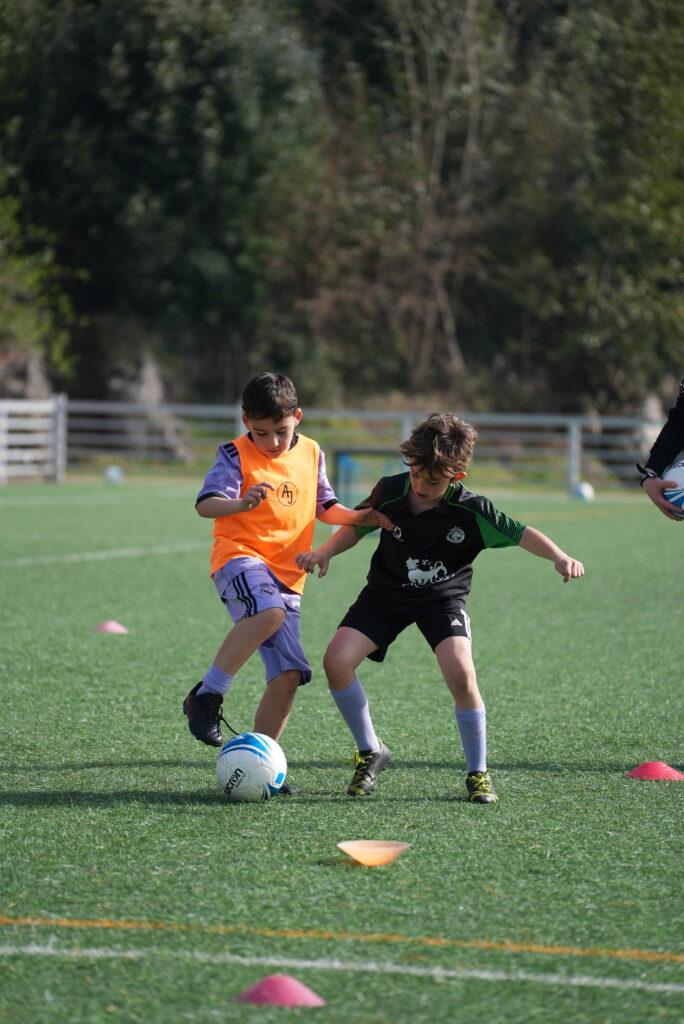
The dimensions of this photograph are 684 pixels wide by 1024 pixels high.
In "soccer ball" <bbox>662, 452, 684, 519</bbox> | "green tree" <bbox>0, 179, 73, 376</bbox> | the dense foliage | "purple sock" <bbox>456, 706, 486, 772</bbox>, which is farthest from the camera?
the dense foliage

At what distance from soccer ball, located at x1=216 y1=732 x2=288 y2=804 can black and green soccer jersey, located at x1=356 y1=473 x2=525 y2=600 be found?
714 millimetres

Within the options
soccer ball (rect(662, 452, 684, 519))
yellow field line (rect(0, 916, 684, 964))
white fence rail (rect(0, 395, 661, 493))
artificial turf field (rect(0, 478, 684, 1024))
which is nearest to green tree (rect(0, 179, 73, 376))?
white fence rail (rect(0, 395, 661, 493))

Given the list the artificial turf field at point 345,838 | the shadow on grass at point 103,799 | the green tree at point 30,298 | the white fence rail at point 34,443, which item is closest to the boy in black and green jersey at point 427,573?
the artificial turf field at point 345,838

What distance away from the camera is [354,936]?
3223mm

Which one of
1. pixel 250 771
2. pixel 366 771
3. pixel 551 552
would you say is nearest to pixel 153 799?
pixel 250 771

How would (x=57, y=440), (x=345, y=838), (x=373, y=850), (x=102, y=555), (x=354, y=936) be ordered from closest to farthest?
(x=354, y=936) → (x=373, y=850) → (x=345, y=838) → (x=102, y=555) → (x=57, y=440)

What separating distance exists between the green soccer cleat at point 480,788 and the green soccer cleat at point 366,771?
34 centimetres

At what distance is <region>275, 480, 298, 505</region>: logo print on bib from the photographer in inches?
199

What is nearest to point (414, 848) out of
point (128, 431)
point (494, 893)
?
point (494, 893)

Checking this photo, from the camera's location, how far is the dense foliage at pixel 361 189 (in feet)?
101

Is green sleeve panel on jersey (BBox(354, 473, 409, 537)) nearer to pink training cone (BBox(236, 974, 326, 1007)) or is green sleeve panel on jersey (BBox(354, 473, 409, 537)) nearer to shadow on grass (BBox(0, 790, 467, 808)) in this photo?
shadow on grass (BBox(0, 790, 467, 808))

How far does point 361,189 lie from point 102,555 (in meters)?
21.1

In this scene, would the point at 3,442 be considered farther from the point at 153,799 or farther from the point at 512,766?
the point at 153,799

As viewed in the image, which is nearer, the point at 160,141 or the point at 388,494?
the point at 388,494
